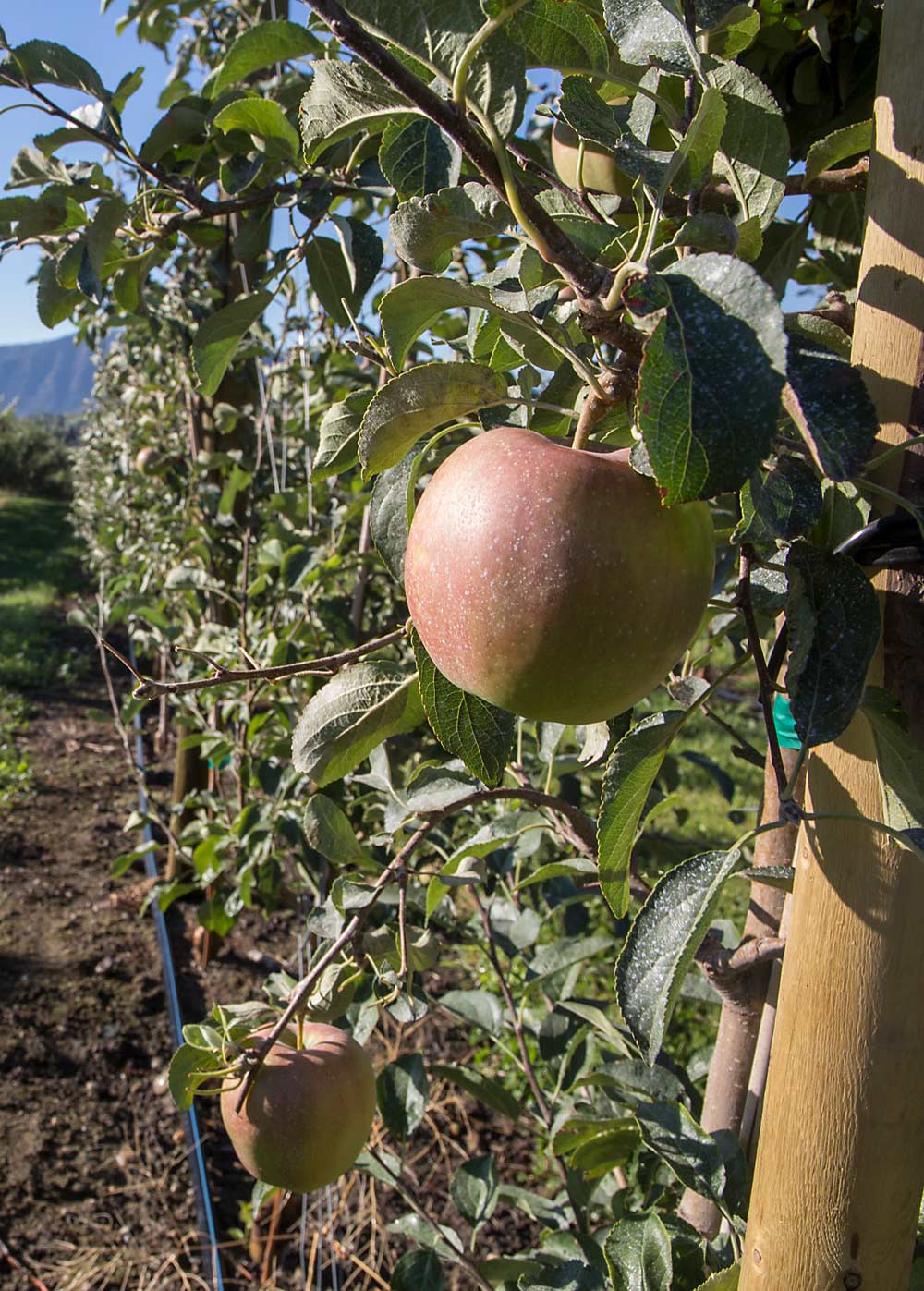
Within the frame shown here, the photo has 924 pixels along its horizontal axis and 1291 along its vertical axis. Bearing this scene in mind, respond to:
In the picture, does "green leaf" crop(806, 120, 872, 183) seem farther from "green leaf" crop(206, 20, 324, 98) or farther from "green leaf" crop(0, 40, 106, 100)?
"green leaf" crop(0, 40, 106, 100)

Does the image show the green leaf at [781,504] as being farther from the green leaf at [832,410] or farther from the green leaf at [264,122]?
the green leaf at [264,122]

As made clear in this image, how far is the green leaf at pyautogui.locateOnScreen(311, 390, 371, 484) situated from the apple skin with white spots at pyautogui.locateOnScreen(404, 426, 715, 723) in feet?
0.83

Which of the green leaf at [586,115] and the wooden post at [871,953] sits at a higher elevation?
the green leaf at [586,115]

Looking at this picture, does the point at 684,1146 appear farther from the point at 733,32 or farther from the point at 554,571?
the point at 733,32

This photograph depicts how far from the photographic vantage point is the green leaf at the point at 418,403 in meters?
0.46

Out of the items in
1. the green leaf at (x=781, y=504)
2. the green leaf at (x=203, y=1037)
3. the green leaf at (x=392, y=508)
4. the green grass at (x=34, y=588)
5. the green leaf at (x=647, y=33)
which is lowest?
the green grass at (x=34, y=588)

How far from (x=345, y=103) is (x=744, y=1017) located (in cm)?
68

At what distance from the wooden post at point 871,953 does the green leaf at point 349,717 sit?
30 centimetres

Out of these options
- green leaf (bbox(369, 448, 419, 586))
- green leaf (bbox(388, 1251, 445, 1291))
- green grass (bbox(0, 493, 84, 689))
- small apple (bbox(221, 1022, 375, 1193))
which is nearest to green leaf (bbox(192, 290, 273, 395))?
green leaf (bbox(369, 448, 419, 586))

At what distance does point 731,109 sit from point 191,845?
269 cm

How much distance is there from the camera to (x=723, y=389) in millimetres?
317

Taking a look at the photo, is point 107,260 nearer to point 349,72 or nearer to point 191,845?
point 349,72

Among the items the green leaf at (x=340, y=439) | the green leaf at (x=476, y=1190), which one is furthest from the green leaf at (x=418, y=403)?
the green leaf at (x=476, y=1190)

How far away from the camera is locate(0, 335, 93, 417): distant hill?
64.7m
